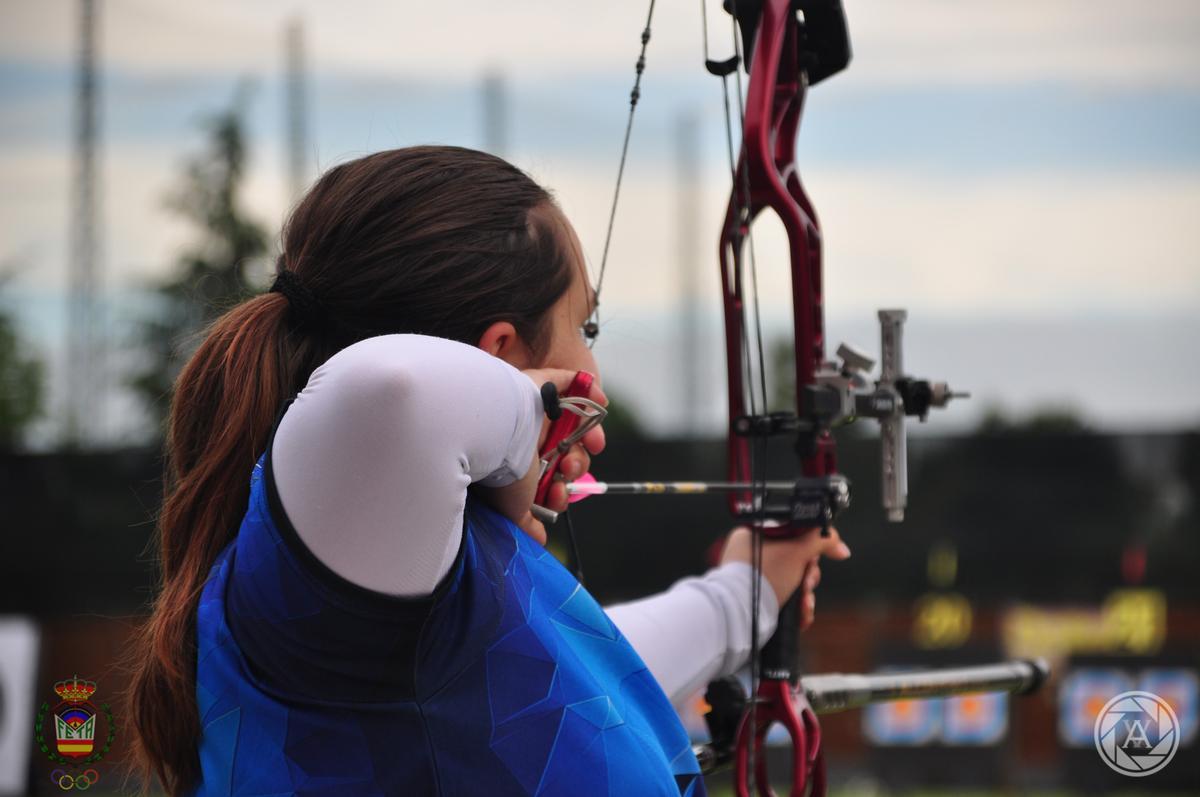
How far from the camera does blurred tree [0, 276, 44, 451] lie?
771 centimetres


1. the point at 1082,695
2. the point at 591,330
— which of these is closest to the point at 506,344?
the point at 591,330

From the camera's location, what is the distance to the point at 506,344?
1.06m

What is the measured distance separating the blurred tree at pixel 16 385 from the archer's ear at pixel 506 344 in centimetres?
727

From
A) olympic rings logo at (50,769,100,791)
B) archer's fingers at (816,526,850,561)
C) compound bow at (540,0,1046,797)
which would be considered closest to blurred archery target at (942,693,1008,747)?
compound bow at (540,0,1046,797)

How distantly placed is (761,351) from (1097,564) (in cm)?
496

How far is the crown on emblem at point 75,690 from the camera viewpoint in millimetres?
1302

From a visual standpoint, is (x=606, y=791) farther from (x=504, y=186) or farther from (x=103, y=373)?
(x=103, y=373)

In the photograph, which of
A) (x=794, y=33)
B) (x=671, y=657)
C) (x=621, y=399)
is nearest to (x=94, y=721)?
(x=671, y=657)

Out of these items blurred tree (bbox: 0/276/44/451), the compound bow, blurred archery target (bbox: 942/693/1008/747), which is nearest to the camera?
the compound bow

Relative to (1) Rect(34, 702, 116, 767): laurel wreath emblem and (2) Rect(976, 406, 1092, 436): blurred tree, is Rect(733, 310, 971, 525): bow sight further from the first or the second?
(2) Rect(976, 406, 1092, 436): blurred tree

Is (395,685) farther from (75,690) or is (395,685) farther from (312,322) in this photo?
(75,690)

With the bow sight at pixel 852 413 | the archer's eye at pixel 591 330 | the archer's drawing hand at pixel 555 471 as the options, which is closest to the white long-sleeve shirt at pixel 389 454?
the archer's drawing hand at pixel 555 471

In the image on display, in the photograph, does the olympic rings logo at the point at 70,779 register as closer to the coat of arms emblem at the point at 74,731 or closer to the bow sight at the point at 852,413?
the coat of arms emblem at the point at 74,731

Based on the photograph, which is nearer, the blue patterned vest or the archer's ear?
the blue patterned vest
